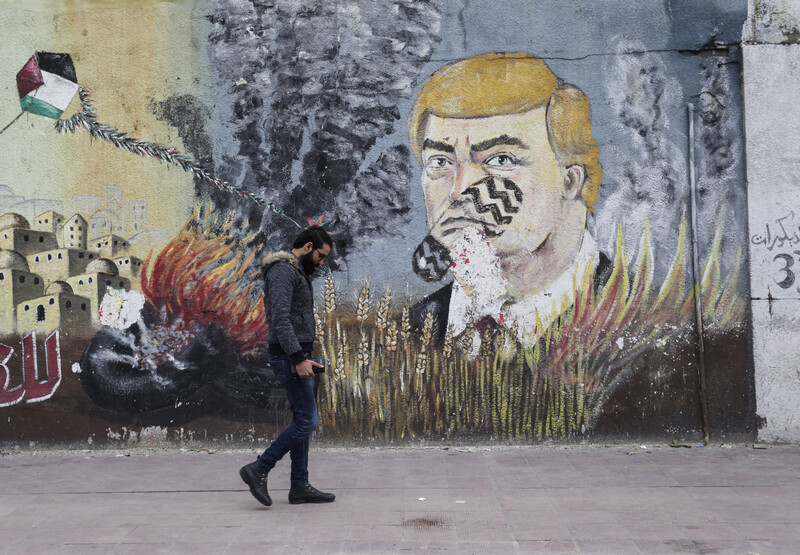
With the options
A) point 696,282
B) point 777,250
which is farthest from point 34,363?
point 777,250

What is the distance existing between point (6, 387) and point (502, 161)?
456 cm

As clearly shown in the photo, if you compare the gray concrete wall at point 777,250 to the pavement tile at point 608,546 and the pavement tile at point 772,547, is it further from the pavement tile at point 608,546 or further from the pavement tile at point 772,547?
the pavement tile at point 608,546

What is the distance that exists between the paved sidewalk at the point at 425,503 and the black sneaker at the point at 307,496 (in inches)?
3.2

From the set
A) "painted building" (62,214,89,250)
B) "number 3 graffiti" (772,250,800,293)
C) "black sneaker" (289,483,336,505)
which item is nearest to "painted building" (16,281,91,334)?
"painted building" (62,214,89,250)

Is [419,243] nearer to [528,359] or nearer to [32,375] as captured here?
[528,359]

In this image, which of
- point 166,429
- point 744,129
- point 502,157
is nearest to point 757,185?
point 744,129

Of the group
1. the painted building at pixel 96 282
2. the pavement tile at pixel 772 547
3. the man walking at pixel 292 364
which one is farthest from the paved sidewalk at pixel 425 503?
the painted building at pixel 96 282

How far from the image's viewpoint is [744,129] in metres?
6.52

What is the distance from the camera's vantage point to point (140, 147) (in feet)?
22.0

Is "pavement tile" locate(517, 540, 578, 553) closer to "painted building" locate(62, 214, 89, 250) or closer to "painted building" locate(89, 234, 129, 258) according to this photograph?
"painted building" locate(89, 234, 129, 258)

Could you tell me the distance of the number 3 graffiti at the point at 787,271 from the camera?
646 centimetres

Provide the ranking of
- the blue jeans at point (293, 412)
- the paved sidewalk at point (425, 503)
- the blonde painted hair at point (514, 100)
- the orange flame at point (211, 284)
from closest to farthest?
the paved sidewalk at point (425, 503) < the blue jeans at point (293, 412) < the blonde painted hair at point (514, 100) < the orange flame at point (211, 284)

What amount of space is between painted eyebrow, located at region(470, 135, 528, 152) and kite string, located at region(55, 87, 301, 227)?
1619 millimetres

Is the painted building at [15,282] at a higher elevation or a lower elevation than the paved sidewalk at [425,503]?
higher
